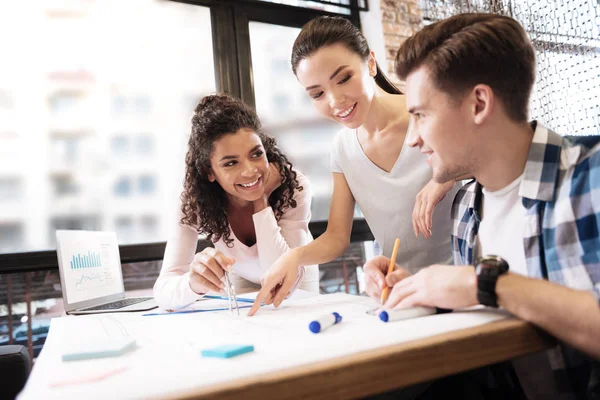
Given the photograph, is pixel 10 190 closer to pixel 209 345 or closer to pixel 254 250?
pixel 254 250

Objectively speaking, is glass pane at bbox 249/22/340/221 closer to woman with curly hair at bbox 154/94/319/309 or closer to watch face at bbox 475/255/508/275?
woman with curly hair at bbox 154/94/319/309

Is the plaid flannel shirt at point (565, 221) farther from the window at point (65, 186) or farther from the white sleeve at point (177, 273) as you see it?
the window at point (65, 186)

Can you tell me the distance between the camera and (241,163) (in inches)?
65.9

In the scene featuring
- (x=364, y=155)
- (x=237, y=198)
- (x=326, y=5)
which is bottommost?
(x=237, y=198)

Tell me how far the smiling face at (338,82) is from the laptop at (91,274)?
2.77 feet

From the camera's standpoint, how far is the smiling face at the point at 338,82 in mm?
1438

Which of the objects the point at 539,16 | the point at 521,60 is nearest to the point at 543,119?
the point at 539,16

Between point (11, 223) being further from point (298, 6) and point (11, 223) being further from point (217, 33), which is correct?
point (298, 6)

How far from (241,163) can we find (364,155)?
1.38 ft

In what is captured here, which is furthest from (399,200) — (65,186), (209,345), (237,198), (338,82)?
(65,186)

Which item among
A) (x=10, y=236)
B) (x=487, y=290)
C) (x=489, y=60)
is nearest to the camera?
(x=487, y=290)

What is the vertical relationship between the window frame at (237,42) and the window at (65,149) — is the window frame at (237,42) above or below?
above

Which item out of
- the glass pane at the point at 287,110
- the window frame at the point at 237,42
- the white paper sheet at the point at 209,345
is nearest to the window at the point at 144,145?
the window frame at the point at 237,42

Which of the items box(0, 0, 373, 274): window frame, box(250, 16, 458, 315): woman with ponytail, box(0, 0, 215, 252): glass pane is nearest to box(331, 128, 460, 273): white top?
box(250, 16, 458, 315): woman with ponytail
